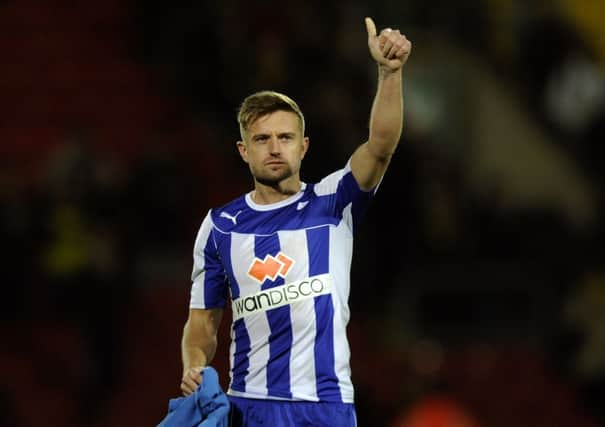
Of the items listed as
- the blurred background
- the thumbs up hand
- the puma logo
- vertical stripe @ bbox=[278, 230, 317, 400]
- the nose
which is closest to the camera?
the thumbs up hand

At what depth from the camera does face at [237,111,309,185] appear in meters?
4.09

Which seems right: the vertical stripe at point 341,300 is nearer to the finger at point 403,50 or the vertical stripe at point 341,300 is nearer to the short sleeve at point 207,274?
the short sleeve at point 207,274

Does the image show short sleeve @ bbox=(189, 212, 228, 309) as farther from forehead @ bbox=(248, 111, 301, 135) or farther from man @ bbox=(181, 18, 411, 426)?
forehead @ bbox=(248, 111, 301, 135)

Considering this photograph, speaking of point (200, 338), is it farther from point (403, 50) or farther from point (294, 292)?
point (403, 50)

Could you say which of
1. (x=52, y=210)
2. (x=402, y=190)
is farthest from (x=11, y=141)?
(x=402, y=190)

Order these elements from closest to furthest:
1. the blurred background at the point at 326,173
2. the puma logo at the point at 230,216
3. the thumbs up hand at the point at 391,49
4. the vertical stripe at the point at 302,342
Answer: the thumbs up hand at the point at 391,49 → the vertical stripe at the point at 302,342 → the puma logo at the point at 230,216 → the blurred background at the point at 326,173

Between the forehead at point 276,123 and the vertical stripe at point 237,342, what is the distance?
392 mm

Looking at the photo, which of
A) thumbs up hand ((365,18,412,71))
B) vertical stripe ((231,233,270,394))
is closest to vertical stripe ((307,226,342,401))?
vertical stripe ((231,233,270,394))

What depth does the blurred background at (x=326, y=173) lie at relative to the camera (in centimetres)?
900

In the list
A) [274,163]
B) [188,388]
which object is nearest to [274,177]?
[274,163]

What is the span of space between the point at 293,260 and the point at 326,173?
188 inches

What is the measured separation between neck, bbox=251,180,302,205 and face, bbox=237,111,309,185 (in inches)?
1.6

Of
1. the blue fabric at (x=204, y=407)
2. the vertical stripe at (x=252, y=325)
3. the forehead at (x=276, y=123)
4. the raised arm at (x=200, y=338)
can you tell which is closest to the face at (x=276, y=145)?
the forehead at (x=276, y=123)

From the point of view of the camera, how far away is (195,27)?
10812 millimetres
